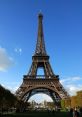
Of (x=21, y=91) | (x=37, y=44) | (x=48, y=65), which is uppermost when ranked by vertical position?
(x=37, y=44)

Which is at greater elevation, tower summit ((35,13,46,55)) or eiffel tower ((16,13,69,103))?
tower summit ((35,13,46,55))

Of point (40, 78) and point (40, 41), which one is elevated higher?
point (40, 41)

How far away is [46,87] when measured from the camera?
108938mm

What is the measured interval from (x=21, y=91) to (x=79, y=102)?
25393 millimetres

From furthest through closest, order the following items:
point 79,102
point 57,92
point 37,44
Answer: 1. point 37,44
2. point 57,92
3. point 79,102

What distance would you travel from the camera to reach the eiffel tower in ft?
354

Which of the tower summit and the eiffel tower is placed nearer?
the eiffel tower

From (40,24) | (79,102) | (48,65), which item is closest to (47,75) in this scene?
(48,65)

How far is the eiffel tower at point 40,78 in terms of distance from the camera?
107812 mm

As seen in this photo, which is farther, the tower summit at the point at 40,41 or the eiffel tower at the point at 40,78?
the tower summit at the point at 40,41

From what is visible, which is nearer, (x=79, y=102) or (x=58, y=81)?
(x=79, y=102)

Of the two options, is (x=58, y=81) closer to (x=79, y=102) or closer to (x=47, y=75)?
(x=47, y=75)

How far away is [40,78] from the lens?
112125 millimetres

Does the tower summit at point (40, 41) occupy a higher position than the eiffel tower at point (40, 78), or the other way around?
the tower summit at point (40, 41)
